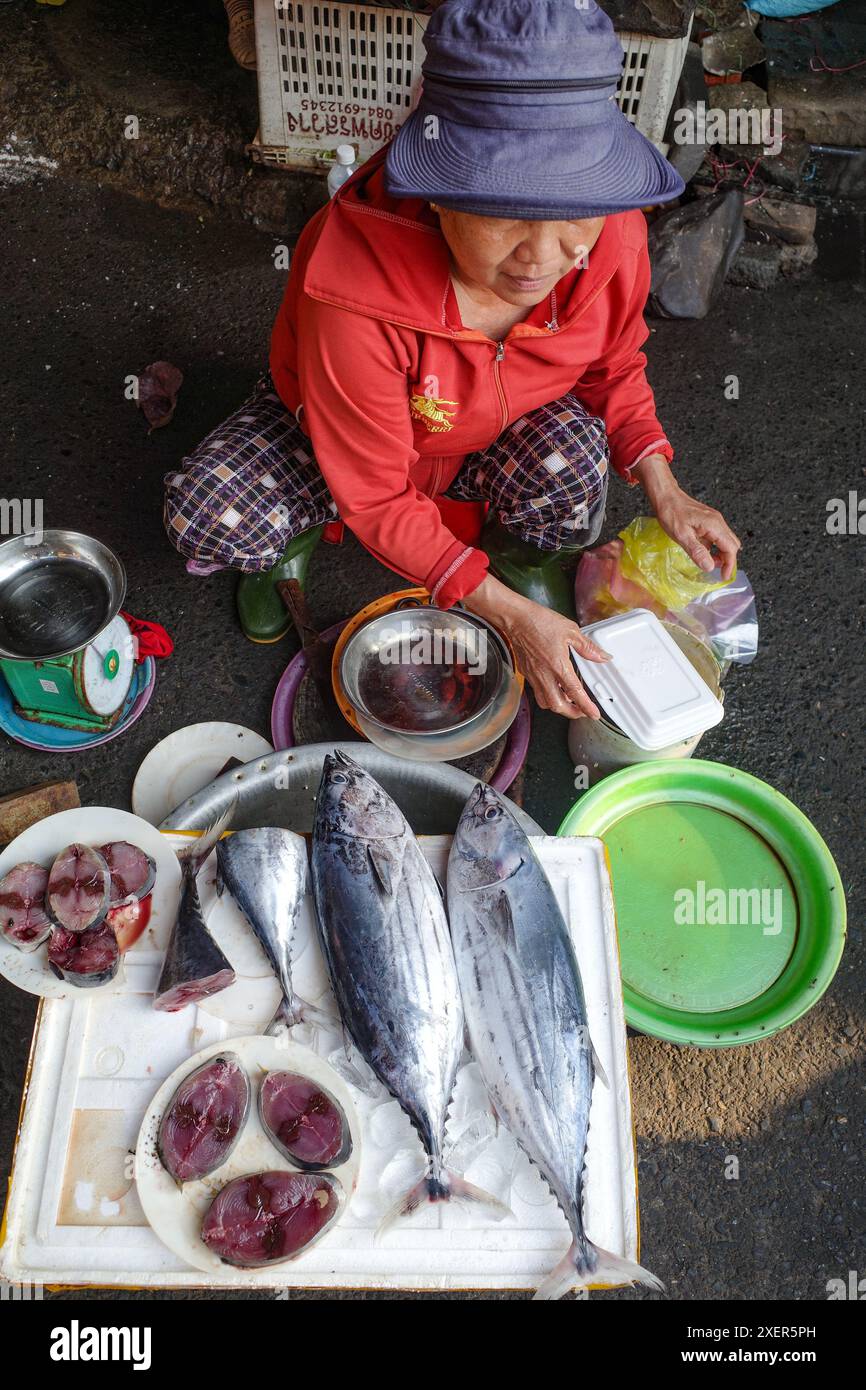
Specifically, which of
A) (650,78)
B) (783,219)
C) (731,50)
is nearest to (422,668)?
(650,78)

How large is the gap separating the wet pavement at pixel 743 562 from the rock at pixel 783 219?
8.6 inches

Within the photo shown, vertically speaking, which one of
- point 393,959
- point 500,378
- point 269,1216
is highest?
point 500,378

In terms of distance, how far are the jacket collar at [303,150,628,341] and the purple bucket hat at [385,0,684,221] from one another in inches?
8.0

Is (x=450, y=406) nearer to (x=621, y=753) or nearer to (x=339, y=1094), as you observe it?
(x=621, y=753)

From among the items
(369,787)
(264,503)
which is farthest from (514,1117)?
(264,503)

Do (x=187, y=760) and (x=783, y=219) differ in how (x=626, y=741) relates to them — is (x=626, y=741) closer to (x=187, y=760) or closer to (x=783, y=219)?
(x=187, y=760)

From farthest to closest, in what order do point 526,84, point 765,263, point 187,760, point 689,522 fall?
point 765,263 → point 187,760 → point 689,522 → point 526,84

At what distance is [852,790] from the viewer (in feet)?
10.4

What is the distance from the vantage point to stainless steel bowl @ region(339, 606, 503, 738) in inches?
112

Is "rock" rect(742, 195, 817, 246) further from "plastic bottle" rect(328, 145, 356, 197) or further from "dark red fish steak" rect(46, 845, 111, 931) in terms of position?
"dark red fish steak" rect(46, 845, 111, 931)

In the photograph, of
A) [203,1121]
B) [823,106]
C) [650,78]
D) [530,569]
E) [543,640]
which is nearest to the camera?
[203,1121]

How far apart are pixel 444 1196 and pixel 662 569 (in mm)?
1897

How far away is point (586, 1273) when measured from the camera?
1.69 metres

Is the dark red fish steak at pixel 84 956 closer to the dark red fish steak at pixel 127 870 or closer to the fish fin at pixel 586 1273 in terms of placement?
the dark red fish steak at pixel 127 870
